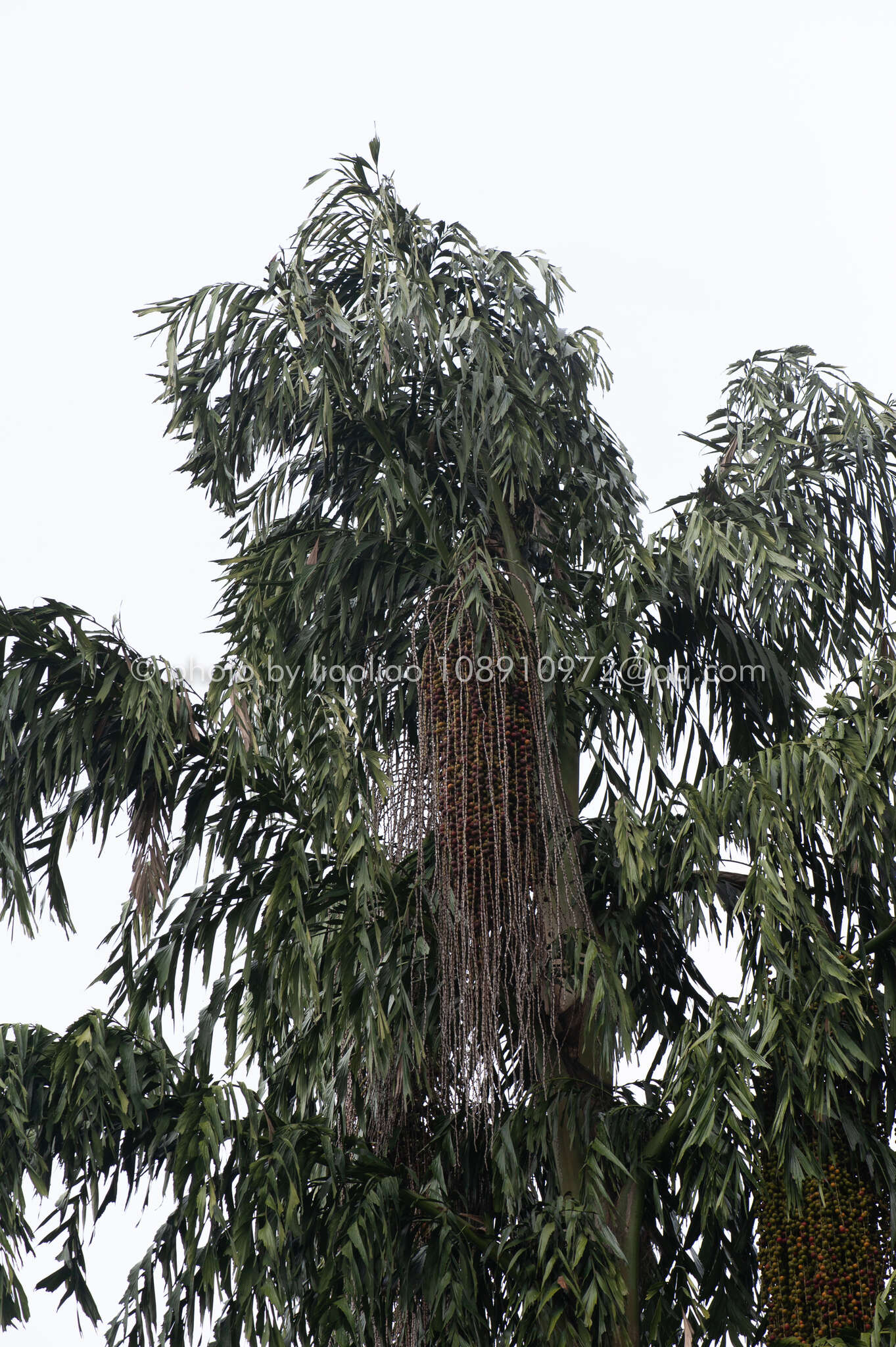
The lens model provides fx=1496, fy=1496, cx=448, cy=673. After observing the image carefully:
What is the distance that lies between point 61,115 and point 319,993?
34.6 feet

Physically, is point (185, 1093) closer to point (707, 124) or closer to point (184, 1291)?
point (184, 1291)

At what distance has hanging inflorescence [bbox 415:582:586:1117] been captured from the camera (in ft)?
12.9

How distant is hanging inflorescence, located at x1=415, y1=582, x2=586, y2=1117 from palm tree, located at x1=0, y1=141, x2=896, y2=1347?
16mm

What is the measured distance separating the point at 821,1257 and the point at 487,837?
1314 mm

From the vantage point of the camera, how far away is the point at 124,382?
38.3ft

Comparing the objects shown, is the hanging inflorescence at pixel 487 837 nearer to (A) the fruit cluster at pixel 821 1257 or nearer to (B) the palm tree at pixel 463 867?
(B) the palm tree at pixel 463 867

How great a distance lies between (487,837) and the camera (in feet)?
13.0

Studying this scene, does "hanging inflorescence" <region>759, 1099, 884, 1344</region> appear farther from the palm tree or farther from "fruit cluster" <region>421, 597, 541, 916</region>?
"fruit cluster" <region>421, 597, 541, 916</region>

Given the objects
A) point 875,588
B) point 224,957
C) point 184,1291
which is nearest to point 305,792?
point 224,957

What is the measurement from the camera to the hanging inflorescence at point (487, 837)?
3.93 metres

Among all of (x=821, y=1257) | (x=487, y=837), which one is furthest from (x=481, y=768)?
(x=821, y=1257)

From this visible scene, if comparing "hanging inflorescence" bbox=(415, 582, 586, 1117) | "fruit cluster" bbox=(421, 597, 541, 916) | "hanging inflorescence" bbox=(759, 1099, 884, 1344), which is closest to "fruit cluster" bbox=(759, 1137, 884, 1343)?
"hanging inflorescence" bbox=(759, 1099, 884, 1344)

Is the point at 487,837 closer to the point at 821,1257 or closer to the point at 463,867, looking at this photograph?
the point at 463,867

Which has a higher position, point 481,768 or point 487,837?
point 481,768
